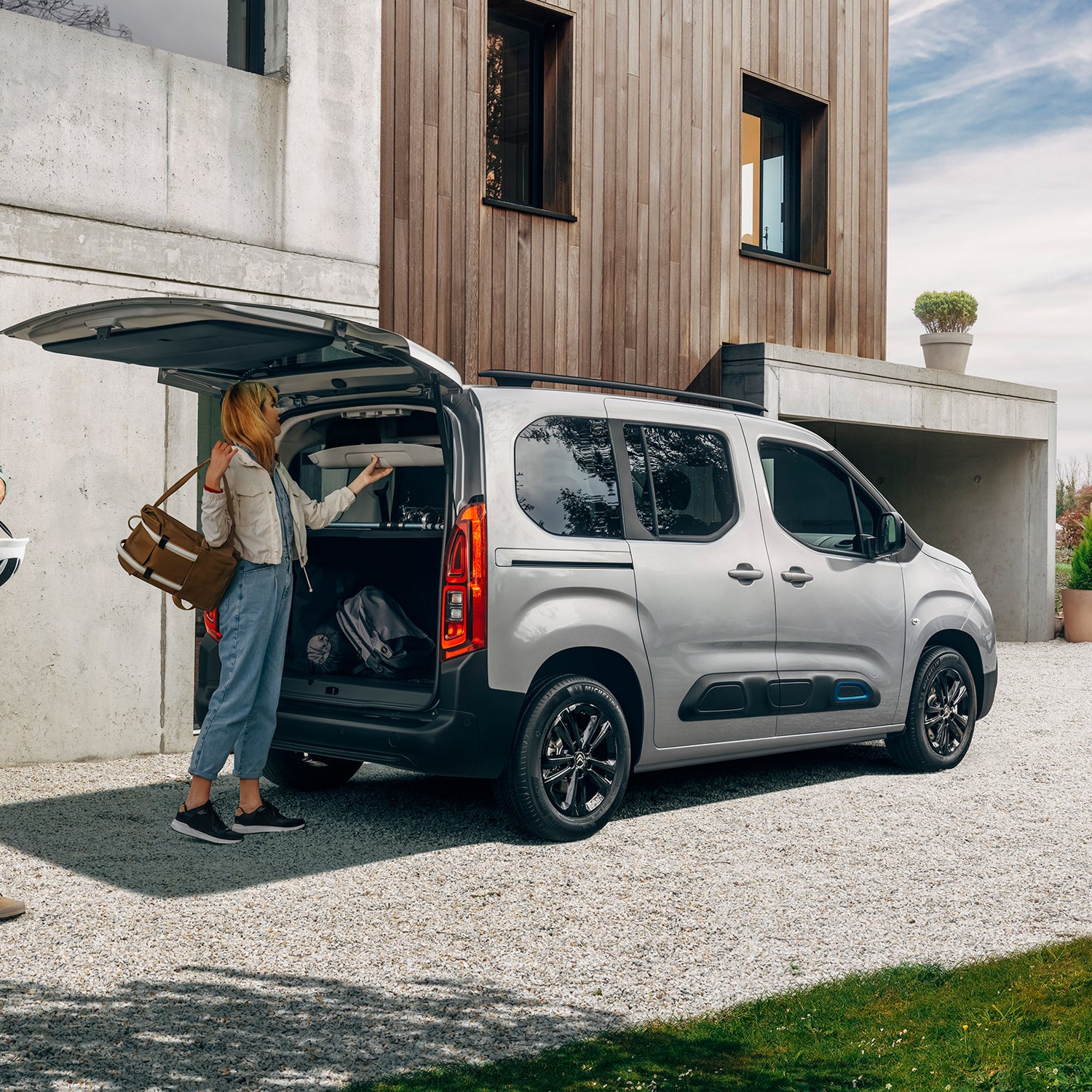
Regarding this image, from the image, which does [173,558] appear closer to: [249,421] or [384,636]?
[249,421]

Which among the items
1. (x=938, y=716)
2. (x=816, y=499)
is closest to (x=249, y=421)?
(x=816, y=499)

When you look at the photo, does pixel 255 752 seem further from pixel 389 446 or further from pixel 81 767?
pixel 81 767

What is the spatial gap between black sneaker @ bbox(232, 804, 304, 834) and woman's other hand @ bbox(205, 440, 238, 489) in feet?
4.95

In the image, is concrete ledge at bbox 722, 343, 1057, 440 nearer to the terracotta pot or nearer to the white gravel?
the terracotta pot

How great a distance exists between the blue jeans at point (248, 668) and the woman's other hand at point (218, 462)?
0.38 m

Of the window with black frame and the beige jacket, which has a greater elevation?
the window with black frame

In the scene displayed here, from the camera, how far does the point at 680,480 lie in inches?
260

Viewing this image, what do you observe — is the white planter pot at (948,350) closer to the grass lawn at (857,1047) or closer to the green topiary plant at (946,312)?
the green topiary plant at (946,312)

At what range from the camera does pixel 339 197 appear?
30.6ft

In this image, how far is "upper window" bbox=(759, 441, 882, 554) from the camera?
7.12 m

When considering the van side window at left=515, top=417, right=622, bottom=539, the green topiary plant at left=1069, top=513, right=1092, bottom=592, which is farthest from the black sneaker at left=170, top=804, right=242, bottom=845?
the green topiary plant at left=1069, top=513, right=1092, bottom=592

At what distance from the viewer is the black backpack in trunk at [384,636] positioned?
6.03 metres

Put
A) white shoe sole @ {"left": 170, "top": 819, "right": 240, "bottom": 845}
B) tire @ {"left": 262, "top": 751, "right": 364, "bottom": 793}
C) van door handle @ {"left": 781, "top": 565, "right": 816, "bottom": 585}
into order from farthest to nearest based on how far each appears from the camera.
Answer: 1. tire @ {"left": 262, "top": 751, "right": 364, "bottom": 793}
2. van door handle @ {"left": 781, "top": 565, "right": 816, "bottom": 585}
3. white shoe sole @ {"left": 170, "top": 819, "right": 240, "bottom": 845}

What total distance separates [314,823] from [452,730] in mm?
1323
